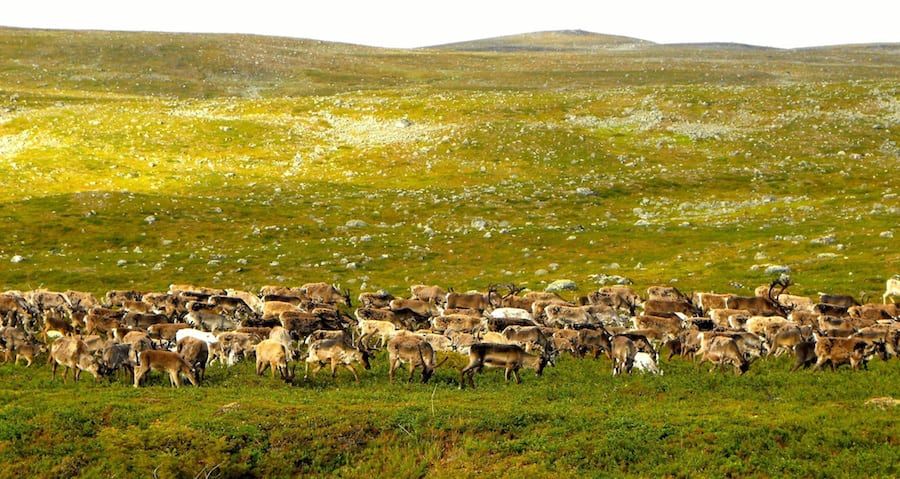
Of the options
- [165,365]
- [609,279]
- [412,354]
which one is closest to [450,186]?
[609,279]

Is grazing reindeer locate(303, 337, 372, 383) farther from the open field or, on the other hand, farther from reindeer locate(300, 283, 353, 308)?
reindeer locate(300, 283, 353, 308)

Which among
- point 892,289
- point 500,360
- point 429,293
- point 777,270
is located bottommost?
point 429,293

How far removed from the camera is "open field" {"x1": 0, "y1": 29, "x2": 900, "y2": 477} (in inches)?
708

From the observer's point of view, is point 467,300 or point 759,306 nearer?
point 759,306

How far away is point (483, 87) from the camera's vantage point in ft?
447

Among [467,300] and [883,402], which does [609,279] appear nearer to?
[467,300]

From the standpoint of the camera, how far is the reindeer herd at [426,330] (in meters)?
23.2

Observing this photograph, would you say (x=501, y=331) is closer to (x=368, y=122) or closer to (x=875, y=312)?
(x=875, y=312)

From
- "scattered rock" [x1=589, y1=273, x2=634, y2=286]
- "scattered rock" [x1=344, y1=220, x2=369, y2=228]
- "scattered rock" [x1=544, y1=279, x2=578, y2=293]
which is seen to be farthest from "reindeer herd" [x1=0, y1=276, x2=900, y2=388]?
"scattered rock" [x1=344, y1=220, x2=369, y2=228]

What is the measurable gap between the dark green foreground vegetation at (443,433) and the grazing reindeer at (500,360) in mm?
1653

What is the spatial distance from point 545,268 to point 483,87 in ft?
308

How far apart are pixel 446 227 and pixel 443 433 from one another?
3891cm

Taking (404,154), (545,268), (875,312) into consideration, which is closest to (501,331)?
(875,312)

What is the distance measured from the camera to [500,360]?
75.8 feet
